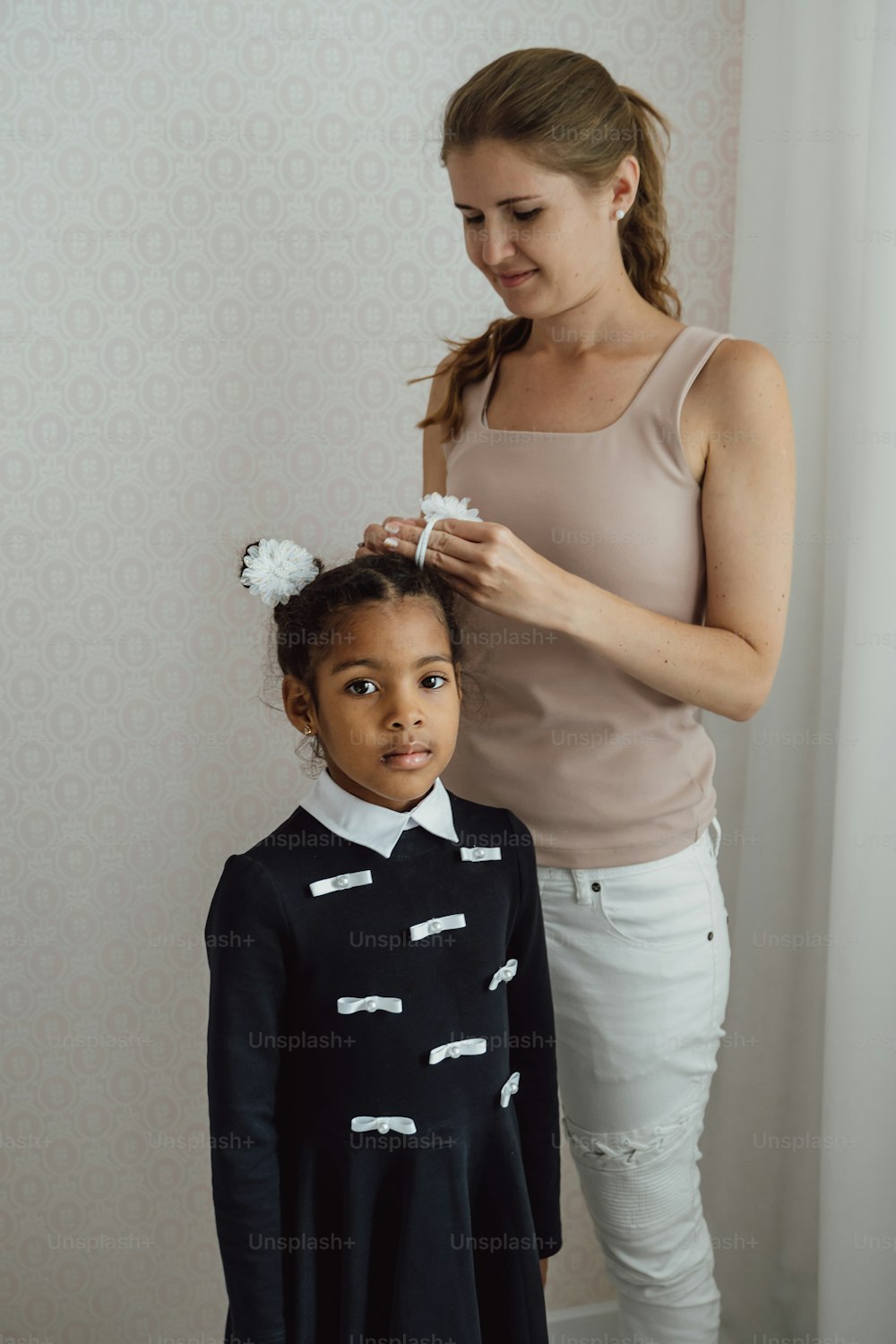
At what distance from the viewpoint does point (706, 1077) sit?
1377 millimetres

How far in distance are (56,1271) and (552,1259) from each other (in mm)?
816

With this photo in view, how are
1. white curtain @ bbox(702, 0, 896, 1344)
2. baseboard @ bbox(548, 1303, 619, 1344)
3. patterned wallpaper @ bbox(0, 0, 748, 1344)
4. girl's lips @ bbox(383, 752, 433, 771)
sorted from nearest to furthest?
girl's lips @ bbox(383, 752, 433, 771) → white curtain @ bbox(702, 0, 896, 1344) → patterned wallpaper @ bbox(0, 0, 748, 1344) → baseboard @ bbox(548, 1303, 619, 1344)

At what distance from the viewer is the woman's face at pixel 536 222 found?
120cm

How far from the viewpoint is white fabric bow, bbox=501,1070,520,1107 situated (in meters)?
1.19

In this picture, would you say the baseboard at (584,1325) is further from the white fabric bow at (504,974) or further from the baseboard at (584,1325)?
the white fabric bow at (504,974)

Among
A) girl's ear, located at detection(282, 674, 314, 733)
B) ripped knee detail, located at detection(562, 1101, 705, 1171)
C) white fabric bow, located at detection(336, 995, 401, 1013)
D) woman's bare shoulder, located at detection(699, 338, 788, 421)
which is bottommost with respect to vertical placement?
ripped knee detail, located at detection(562, 1101, 705, 1171)

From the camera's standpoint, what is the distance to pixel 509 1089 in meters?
1.20

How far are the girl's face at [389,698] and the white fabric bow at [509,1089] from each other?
0.32 m

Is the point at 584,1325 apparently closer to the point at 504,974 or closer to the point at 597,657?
the point at 504,974

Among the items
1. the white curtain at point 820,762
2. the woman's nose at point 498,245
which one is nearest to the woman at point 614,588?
the woman's nose at point 498,245

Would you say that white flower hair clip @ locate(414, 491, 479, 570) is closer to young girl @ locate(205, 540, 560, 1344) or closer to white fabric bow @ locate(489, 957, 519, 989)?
young girl @ locate(205, 540, 560, 1344)

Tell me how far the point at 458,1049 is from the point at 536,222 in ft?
2.74

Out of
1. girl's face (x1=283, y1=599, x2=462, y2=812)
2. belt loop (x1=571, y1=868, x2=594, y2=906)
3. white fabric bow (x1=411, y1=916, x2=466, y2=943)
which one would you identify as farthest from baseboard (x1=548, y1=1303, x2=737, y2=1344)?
girl's face (x1=283, y1=599, x2=462, y2=812)

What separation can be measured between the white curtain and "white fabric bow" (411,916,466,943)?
0.63 meters
